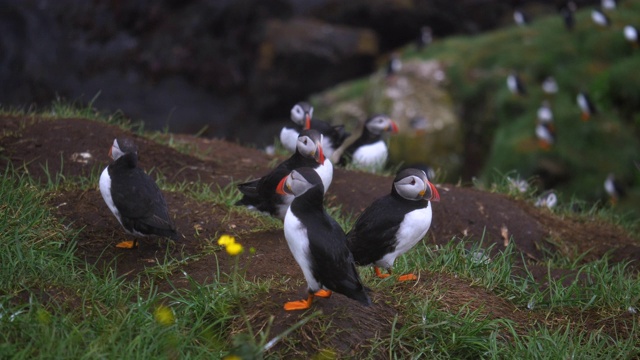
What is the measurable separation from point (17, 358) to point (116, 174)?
158 centimetres

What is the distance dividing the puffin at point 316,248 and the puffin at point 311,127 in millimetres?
3009

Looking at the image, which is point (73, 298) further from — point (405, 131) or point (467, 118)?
point (467, 118)

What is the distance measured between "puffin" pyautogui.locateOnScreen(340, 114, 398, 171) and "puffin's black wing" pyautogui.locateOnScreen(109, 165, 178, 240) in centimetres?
285

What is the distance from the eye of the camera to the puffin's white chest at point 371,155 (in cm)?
718

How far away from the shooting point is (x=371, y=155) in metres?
7.21

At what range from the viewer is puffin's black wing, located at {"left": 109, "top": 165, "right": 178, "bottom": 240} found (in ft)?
14.4

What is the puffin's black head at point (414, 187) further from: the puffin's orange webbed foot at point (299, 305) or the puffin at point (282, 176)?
the puffin's orange webbed foot at point (299, 305)

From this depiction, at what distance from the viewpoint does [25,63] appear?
555 inches

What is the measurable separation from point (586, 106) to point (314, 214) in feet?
24.5

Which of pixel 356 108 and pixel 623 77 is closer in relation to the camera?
pixel 623 77

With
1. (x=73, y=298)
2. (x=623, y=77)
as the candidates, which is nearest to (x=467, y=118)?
(x=623, y=77)

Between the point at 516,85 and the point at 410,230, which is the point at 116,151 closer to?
the point at 410,230

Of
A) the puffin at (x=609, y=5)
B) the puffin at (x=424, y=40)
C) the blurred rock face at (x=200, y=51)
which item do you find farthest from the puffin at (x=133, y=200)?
the puffin at (x=609, y=5)

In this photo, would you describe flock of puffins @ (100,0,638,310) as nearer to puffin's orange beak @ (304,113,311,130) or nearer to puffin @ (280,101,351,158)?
puffin's orange beak @ (304,113,311,130)
